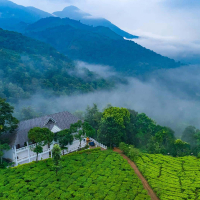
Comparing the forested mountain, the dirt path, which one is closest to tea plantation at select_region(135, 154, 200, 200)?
the dirt path

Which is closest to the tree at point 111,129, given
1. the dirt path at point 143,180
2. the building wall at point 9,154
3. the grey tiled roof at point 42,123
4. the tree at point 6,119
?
the dirt path at point 143,180

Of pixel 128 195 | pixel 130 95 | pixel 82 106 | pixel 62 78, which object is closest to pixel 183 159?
pixel 128 195

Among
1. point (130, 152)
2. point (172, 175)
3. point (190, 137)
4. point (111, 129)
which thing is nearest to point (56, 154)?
point (130, 152)

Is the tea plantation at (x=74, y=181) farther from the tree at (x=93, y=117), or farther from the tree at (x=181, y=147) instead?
the tree at (x=181, y=147)

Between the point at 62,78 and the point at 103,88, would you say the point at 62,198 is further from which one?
the point at 103,88

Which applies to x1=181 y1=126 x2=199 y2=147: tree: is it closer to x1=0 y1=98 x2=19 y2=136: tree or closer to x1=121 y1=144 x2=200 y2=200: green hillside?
x1=121 y1=144 x2=200 y2=200: green hillside
